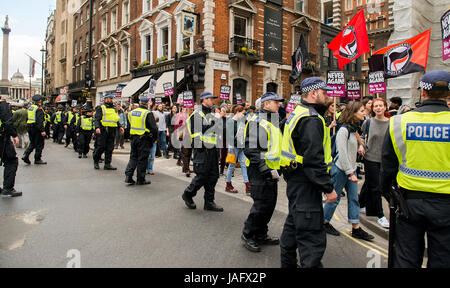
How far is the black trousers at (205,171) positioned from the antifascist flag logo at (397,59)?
5.24 m

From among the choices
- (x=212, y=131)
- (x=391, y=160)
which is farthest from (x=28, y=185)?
(x=391, y=160)

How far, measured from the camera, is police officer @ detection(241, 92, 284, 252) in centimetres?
376

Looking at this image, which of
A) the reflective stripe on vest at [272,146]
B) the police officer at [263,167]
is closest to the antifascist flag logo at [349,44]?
the police officer at [263,167]

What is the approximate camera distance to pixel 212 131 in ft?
17.7

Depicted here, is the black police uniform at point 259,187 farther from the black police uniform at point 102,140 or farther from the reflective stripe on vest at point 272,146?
the black police uniform at point 102,140

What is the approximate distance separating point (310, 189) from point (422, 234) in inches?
36.3

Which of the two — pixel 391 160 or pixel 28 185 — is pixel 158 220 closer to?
pixel 391 160

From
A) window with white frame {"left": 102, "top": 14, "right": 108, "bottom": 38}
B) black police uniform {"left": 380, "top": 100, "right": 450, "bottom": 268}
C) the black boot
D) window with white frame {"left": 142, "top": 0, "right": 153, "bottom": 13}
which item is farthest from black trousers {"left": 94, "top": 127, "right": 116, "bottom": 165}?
window with white frame {"left": 102, "top": 14, "right": 108, "bottom": 38}

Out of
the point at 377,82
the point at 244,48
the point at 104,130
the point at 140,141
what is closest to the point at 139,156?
the point at 140,141

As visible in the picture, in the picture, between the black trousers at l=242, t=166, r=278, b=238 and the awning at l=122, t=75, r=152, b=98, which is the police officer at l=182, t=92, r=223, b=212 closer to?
the black trousers at l=242, t=166, r=278, b=238

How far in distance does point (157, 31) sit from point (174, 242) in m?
20.6

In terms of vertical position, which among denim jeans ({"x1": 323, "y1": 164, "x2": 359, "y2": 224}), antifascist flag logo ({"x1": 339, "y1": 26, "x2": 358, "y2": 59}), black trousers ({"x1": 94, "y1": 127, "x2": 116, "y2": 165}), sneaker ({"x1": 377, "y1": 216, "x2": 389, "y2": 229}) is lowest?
sneaker ({"x1": 377, "y1": 216, "x2": 389, "y2": 229})

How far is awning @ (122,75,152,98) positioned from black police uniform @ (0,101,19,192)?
630 inches

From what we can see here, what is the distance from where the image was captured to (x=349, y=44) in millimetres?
7871
